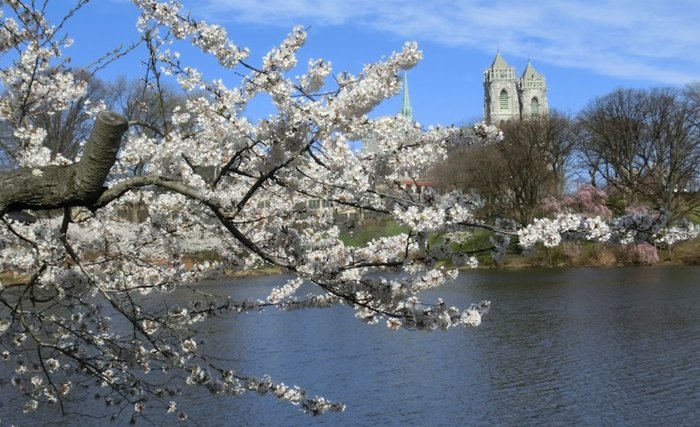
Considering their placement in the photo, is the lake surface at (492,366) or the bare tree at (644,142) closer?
the lake surface at (492,366)

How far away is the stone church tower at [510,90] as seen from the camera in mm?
108688

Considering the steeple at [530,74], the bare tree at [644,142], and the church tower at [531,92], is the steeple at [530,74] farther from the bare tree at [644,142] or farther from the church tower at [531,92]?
the bare tree at [644,142]

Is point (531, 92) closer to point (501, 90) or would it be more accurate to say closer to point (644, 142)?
point (501, 90)

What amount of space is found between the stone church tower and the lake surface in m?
91.2

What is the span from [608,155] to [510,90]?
6840cm

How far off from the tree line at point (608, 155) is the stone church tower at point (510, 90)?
64306mm

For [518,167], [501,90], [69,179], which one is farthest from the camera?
[501,90]

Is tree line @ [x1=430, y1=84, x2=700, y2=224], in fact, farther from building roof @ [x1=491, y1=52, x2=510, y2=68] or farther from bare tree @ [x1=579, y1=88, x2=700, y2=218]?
building roof @ [x1=491, y1=52, x2=510, y2=68]

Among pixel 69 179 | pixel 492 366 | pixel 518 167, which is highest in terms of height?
pixel 518 167

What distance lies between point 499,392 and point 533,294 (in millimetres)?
11741

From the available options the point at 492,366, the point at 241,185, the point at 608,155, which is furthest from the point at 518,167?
the point at 241,185

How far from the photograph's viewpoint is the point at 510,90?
109938 mm

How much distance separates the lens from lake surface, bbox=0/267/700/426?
973 cm

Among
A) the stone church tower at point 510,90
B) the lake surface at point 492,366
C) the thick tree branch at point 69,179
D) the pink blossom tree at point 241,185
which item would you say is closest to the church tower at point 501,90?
the stone church tower at point 510,90
